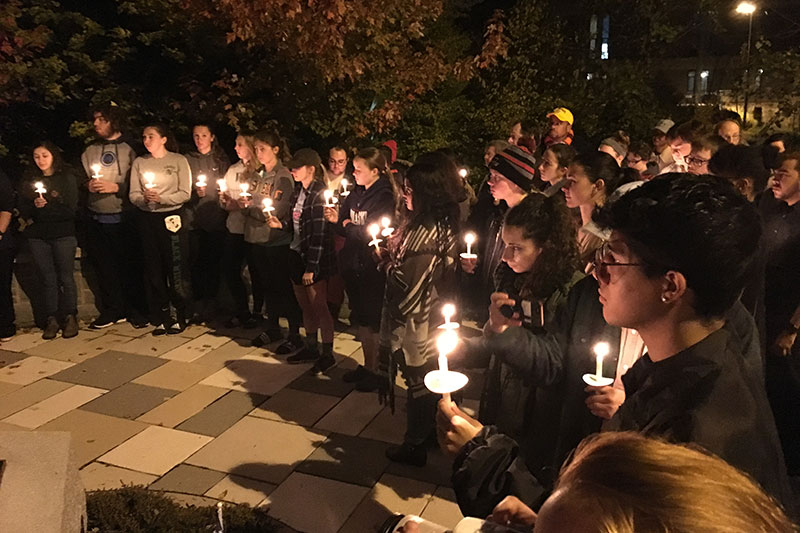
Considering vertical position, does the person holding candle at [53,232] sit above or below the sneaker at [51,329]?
above

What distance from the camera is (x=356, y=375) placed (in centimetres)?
591

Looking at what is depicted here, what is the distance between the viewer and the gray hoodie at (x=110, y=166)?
7055 mm

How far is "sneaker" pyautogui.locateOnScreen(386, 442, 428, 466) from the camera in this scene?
445 centimetres

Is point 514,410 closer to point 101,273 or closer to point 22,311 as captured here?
point 101,273

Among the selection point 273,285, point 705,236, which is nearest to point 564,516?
point 705,236

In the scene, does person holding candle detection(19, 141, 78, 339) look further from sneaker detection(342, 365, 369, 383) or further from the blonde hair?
the blonde hair

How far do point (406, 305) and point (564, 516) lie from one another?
10.9 feet

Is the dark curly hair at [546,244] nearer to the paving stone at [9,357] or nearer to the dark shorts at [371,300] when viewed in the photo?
the dark shorts at [371,300]

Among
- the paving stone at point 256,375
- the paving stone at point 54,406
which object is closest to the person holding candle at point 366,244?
the paving stone at point 256,375

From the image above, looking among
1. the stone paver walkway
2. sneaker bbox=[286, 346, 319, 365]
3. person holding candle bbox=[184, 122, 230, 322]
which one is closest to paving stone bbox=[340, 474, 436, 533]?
the stone paver walkway

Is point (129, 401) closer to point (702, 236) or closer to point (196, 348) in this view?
point (196, 348)

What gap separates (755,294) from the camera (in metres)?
3.82

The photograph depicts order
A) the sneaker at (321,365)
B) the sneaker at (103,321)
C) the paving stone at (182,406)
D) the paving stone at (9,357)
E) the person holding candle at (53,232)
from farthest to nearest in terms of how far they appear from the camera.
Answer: the sneaker at (103,321)
the person holding candle at (53,232)
the paving stone at (9,357)
the sneaker at (321,365)
the paving stone at (182,406)

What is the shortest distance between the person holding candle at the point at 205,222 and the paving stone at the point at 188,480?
3448mm
